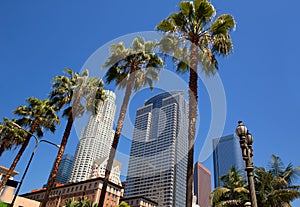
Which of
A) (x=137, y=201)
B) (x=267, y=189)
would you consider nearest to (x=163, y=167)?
(x=137, y=201)

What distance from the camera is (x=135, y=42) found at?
1670 cm

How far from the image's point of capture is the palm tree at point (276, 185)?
16.3m

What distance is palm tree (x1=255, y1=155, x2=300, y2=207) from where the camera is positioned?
1630 centimetres

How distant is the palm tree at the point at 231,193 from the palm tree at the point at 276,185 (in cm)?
111

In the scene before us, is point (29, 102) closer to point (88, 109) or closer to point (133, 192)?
point (88, 109)

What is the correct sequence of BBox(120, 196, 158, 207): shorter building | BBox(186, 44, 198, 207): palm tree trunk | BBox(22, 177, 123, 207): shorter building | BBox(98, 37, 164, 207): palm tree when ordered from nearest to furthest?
BBox(186, 44, 198, 207): palm tree trunk → BBox(98, 37, 164, 207): palm tree → BBox(22, 177, 123, 207): shorter building → BBox(120, 196, 158, 207): shorter building

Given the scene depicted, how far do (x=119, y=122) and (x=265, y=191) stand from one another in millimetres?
11466

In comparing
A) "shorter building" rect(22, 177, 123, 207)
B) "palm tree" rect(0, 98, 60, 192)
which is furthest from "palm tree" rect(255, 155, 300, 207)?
"shorter building" rect(22, 177, 123, 207)

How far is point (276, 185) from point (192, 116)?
36.3 ft

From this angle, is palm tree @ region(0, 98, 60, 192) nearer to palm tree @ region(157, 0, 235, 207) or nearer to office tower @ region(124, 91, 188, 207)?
palm tree @ region(157, 0, 235, 207)

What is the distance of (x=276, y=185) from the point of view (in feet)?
57.6

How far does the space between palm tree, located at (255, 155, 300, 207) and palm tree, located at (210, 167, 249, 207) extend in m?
1.11

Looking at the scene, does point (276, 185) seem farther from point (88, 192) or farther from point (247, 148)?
point (88, 192)

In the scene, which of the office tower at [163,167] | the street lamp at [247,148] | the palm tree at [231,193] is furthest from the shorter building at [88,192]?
the street lamp at [247,148]
